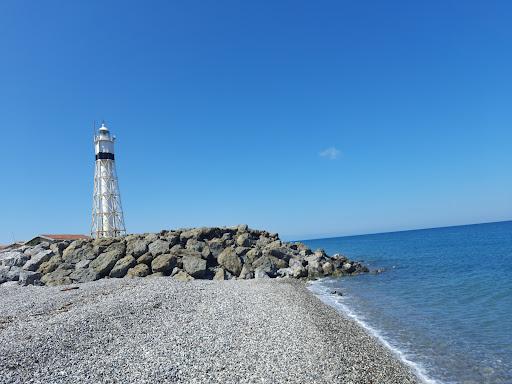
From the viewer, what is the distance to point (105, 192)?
50344mm

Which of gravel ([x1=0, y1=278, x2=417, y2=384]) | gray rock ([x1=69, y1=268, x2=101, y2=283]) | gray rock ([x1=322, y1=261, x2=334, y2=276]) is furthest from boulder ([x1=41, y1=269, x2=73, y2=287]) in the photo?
gray rock ([x1=322, y1=261, x2=334, y2=276])

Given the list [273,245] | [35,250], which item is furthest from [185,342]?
[35,250]

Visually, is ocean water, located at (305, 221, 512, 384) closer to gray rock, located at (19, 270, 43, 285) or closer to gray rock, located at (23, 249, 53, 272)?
gray rock, located at (19, 270, 43, 285)

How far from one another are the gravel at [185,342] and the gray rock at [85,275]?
858 centimetres

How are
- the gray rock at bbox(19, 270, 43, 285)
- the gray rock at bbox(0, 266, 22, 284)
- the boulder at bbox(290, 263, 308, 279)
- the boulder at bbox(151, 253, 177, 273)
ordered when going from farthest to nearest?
the boulder at bbox(290, 263, 308, 279) → the gray rock at bbox(0, 266, 22, 284) → the boulder at bbox(151, 253, 177, 273) → the gray rock at bbox(19, 270, 43, 285)

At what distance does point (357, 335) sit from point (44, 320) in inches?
476

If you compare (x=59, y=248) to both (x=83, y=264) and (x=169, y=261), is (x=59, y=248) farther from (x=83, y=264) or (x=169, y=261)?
(x=169, y=261)

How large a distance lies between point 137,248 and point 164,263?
4.16m

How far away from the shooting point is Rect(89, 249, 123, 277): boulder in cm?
2812

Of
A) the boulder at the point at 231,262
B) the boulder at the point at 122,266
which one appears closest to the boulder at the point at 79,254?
the boulder at the point at 122,266

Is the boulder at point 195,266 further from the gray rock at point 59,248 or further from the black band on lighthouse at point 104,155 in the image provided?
the black band on lighthouse at point 104,155

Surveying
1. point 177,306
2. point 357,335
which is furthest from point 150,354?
point 357,335

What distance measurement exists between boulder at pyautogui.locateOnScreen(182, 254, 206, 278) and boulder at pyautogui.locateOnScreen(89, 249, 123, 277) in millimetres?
5696

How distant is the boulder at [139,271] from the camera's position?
27.2 metres
